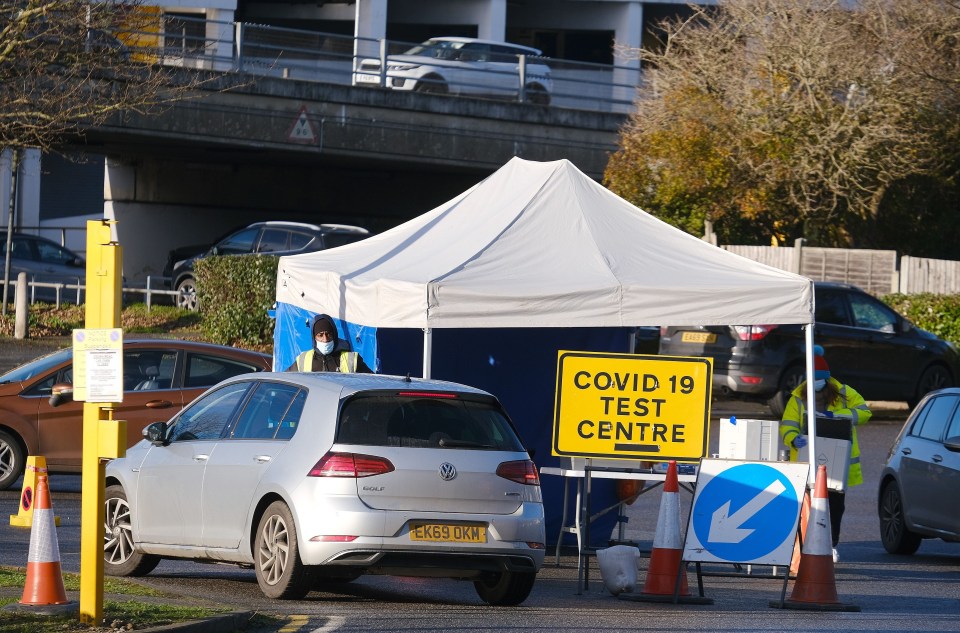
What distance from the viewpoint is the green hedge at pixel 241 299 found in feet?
→ 86.7

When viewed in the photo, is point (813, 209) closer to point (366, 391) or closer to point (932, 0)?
point (932, 0)

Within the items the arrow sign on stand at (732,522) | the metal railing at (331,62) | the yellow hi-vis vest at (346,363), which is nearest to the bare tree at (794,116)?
the metal railing at (331,62)

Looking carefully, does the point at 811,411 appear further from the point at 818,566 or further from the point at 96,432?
the point at 96,432

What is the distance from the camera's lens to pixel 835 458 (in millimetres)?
12984

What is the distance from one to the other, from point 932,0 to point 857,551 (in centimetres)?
1948

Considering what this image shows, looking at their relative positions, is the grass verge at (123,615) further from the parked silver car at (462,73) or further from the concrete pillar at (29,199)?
the concrete pillar at (29,199)

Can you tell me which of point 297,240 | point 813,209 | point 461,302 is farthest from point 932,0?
point 461,302

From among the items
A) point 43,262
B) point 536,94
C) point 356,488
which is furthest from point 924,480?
point 43,262

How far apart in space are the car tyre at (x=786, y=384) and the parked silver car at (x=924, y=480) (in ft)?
24.5

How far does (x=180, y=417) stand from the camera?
1088 cm

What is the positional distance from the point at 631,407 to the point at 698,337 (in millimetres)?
11232

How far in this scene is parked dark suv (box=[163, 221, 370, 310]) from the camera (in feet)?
97.3

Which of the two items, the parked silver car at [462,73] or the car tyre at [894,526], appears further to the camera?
the parked silver car at [462,73]

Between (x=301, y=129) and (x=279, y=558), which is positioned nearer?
(x=279, y=558)
